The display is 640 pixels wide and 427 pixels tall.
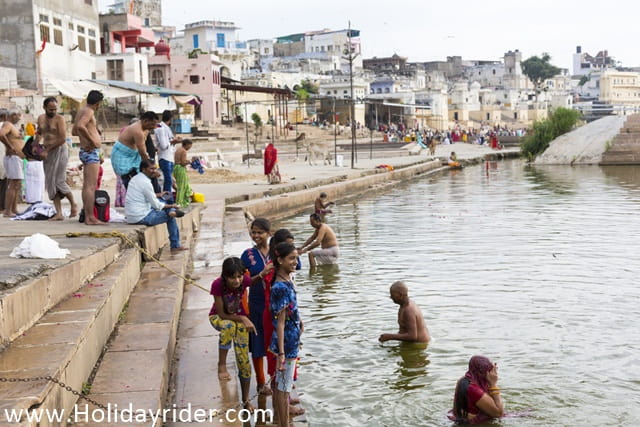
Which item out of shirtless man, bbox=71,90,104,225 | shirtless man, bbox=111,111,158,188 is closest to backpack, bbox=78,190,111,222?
shirtless man, bbox=71,90,104,225

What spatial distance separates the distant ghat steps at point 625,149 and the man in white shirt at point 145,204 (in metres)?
31.6

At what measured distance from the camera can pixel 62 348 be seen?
4.21m

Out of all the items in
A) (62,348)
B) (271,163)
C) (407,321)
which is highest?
(271,163)

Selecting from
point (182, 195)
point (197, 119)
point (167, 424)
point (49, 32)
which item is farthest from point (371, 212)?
point (197, 119)

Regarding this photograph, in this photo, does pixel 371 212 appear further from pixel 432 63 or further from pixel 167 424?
pixel 432 63

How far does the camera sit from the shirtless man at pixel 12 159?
9.72 meters

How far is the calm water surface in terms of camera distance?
6.21 m

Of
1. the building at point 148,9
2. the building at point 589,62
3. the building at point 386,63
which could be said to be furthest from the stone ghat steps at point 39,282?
the building at point 589,62

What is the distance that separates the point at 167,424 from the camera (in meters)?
4.77

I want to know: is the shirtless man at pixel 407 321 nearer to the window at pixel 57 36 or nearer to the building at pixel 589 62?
the window at pixel 57 36

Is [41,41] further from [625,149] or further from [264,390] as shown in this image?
[264,390]

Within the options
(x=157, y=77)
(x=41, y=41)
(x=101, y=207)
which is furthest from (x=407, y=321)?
(x=157, y=77)

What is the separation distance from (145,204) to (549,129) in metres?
33.7

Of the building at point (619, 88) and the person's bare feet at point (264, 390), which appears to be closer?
the person's bare feet at point (264, 390)
